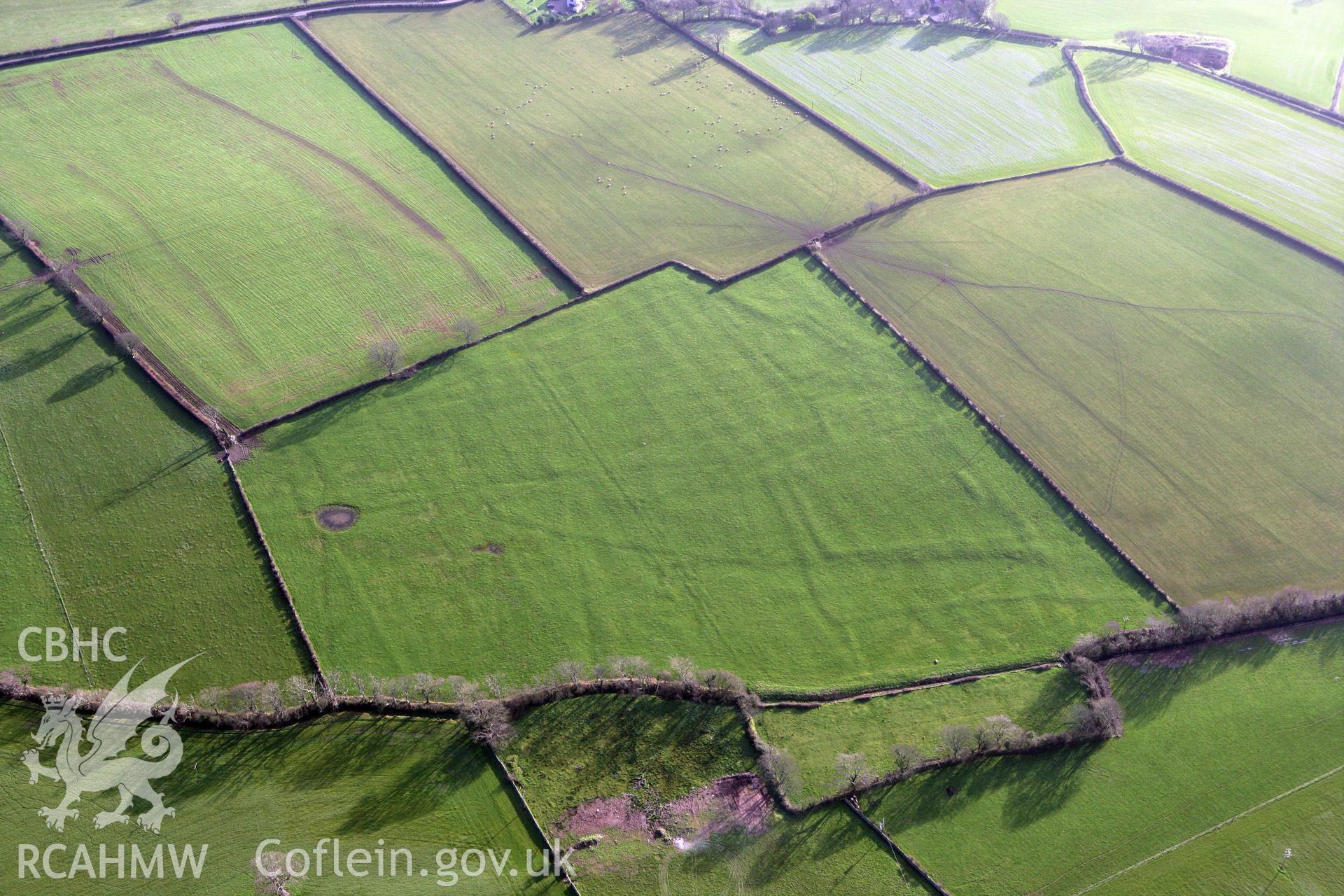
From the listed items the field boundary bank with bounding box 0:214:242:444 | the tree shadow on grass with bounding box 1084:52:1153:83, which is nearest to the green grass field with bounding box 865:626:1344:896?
the field boundary bank with bounding box 0:214:242:444

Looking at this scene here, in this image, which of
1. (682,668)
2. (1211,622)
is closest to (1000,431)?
(1211,622)

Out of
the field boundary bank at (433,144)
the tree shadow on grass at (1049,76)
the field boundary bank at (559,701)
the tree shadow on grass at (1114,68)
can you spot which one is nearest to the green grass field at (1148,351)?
the field boundary bank at (559,701)

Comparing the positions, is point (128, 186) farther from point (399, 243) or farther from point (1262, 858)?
point (1262, 858)

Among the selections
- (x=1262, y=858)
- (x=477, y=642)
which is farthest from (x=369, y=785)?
(x=1262, y=858)

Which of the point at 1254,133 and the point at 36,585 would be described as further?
the point at 1254,133

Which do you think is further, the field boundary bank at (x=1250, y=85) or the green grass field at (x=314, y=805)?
the field boundary bank at (x=1250, y=85)

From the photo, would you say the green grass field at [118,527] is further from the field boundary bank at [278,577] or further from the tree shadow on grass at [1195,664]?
the tree shadow on grass at [1195,664]
